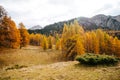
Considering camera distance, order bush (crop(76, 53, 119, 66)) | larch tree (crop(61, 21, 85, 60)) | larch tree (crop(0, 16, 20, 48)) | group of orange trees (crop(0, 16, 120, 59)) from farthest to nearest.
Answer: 1. larch tree (crop(61, 21, 85, 60))
2. group of orange trees (crop(0, 16, 120, 59))
3. larch tree (crop(0, 16, 20, 48))
4. bush (crop(76, 53, 119, 66))

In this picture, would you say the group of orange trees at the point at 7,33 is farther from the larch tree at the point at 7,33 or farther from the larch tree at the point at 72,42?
the larch tree at the point at 72,42

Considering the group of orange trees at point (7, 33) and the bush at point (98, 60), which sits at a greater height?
the group of orange trees at point (7, 33)

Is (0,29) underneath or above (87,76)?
above

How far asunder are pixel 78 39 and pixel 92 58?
2287 centimetres

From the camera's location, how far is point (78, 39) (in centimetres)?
4738

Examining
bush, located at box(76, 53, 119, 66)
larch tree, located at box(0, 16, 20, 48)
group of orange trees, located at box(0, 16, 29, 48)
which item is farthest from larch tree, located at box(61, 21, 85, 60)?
bush, located at box(76, 53, 119, 66)

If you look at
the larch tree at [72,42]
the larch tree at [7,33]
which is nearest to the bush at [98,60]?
the larch tree at [7,33]

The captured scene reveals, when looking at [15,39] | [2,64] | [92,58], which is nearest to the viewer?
[92,58]

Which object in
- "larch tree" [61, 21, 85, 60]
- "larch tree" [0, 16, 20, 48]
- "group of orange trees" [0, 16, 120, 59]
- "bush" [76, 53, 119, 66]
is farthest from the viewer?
"larch tree" [61, 21, 85, 60]

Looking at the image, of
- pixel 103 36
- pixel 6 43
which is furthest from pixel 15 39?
pixel 103 36

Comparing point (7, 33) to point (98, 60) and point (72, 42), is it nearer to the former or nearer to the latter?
point (72, 42)

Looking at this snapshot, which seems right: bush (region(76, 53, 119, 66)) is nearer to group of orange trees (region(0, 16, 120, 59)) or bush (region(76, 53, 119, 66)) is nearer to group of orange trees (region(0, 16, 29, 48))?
group of orange trees (region(0, 16, 29, 48))

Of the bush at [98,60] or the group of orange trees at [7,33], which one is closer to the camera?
the bush at [98,60]

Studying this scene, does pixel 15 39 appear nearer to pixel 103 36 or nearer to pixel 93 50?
pixel 93 50
